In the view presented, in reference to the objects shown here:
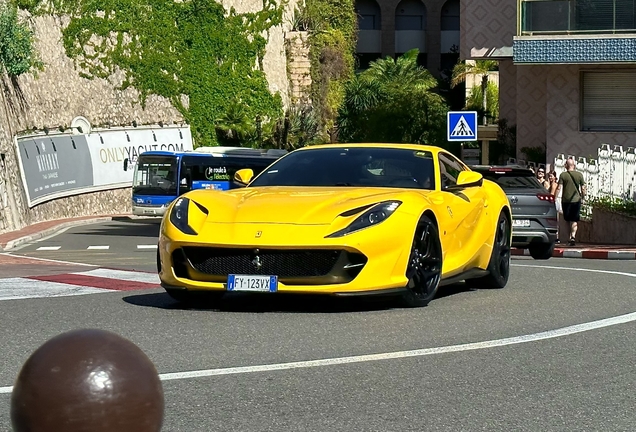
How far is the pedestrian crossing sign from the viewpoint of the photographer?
2870 centimetres

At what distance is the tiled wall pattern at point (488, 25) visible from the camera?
37844mm

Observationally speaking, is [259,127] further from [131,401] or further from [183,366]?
[131,401]

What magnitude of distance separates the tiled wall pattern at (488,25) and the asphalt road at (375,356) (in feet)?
86.9

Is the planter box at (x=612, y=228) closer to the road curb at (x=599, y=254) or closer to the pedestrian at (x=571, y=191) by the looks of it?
the pedestrian at (x=571, y=191)

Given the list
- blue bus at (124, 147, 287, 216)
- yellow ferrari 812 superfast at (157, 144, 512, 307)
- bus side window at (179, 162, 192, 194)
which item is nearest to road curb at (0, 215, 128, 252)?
blue bus at (124, 147, 287, 216)

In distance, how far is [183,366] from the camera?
7.22 m

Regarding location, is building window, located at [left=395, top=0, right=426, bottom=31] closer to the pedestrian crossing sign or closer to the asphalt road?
the pedestrian crossing sign

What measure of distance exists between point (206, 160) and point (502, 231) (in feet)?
115

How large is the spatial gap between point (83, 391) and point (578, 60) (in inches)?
1219

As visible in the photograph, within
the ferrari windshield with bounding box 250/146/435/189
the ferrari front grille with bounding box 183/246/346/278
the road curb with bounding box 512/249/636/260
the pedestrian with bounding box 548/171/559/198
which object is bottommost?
the road curb with bounding box 512/249/636/260

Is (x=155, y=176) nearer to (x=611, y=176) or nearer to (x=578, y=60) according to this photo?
(x=578, y=60)

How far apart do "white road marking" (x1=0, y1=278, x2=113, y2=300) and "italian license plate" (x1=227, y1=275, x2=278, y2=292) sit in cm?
213

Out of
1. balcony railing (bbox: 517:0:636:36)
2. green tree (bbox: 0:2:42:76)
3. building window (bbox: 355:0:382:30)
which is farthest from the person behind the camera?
building window (bbox: 355:0:382:30)

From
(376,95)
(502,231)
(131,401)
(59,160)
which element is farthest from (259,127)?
(131,401)
